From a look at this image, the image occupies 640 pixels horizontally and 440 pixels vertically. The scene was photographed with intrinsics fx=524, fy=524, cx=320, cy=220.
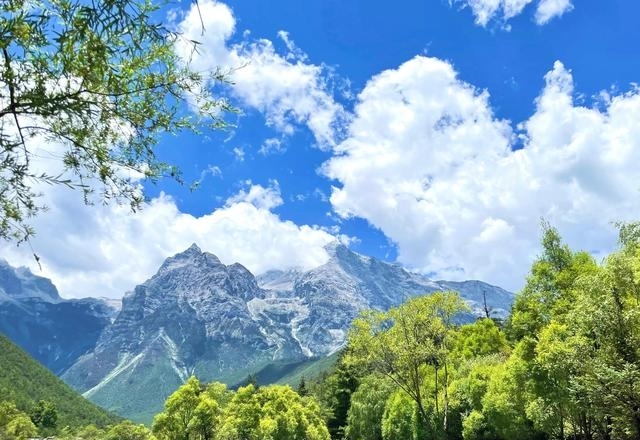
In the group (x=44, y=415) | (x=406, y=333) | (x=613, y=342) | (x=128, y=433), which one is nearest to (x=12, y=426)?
(x=128, y=433)

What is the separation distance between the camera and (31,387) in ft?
600

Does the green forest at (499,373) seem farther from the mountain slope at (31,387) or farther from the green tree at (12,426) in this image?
the mountain slope at (31,387)

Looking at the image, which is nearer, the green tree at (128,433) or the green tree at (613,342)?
the green tree at (613,342)

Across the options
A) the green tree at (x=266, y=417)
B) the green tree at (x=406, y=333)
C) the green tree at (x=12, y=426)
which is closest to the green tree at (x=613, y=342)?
the green tree at (x=406, y=333)

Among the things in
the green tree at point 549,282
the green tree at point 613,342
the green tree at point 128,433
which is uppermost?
the green tree at point 549,282

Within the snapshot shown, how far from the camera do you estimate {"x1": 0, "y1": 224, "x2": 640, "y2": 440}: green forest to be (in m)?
23.0

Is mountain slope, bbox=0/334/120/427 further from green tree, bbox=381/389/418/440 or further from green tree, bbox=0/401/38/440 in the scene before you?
green tree, bbox=381/389/418/440

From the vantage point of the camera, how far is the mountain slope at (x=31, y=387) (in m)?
173

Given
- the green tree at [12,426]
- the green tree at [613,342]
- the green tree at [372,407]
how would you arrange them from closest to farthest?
the green tree at [613,342] < the green tree at [372,407] < the green tree at [12,426]

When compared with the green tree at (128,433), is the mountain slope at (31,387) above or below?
above

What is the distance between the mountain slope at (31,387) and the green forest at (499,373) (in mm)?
135698

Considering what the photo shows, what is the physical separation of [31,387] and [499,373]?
18617 centimetres

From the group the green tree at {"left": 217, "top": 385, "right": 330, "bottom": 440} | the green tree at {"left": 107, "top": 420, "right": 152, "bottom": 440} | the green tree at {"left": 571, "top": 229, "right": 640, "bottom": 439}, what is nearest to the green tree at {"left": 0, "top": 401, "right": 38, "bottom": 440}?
the green tree at {"left": 107, "top": 420, "right": 152, "bottom": 440}

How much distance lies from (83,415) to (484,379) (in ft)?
606
